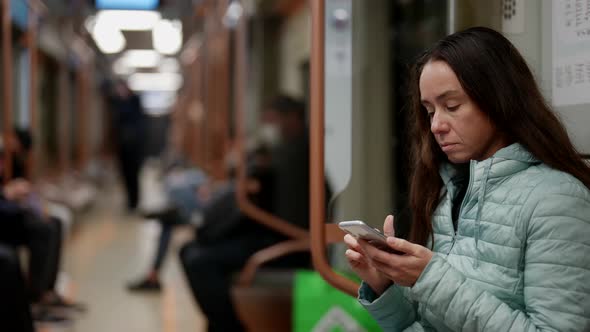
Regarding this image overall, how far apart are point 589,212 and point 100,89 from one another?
18.9 meters

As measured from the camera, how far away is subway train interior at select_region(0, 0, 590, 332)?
2.17 m

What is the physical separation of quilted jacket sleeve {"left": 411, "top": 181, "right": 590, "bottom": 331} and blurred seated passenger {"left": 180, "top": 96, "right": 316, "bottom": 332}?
8.79ft

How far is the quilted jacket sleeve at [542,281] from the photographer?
4.20 ft

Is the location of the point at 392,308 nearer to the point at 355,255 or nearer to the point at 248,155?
the point at 355,255

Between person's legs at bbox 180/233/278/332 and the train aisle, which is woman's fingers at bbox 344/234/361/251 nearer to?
person's legs at bbox 180/233/278/332

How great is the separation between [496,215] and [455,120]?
20 centimetres

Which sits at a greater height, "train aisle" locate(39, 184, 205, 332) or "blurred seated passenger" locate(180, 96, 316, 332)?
"blurred seated passenger" locate(180, 96, 316, 332)

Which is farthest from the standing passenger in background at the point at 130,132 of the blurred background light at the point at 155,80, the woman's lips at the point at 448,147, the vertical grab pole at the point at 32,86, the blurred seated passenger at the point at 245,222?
the woman's lips at the point at 448,147

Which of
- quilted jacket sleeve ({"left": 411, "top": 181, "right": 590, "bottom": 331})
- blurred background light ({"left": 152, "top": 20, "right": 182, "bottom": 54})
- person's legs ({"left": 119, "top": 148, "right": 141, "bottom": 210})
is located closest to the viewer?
quilted jacket sleeve ({"left": 411, "top": 181, "right": 590, "bottom": 331})

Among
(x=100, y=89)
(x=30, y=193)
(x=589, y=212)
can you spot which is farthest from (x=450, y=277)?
(x=100, y=89)

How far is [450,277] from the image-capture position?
1362 millimetres

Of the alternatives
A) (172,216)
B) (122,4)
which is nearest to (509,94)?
(172,216)

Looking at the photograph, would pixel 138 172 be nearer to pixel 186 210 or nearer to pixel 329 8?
pixel 186 210

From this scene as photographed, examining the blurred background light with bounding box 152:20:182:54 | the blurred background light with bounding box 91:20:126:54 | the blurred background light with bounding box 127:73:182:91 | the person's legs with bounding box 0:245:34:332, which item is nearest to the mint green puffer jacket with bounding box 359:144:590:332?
the person's legs with bounding box 0:245:34:332
